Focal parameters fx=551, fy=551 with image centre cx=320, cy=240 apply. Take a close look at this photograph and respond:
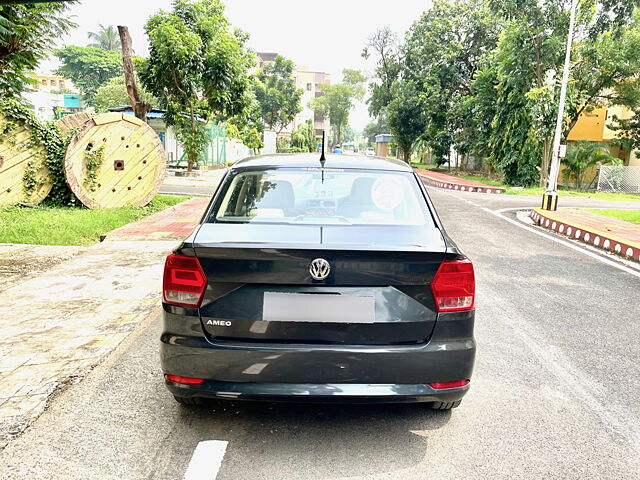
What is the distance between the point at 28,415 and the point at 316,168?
216cm

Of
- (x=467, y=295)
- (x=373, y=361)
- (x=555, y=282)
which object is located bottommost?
(x=555, y=282)

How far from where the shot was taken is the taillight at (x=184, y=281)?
2639mm

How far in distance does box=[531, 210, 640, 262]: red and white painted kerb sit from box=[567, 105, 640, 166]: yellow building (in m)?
20.0

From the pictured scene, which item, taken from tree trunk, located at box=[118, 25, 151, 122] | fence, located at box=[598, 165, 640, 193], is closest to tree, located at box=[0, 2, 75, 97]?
tree trunk, located at box=[118, 25, 151, 122]

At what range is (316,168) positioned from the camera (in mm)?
3424

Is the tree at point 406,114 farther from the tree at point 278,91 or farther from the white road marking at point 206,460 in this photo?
the white road marking at point 206,460

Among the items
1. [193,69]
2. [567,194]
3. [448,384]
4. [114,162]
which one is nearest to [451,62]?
[567,194]

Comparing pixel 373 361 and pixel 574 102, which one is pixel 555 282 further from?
pixel 574 102

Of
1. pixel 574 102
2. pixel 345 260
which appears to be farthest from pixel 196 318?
pixel 574 102

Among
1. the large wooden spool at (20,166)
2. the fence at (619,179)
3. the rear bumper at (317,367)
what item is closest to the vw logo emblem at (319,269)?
the rear bumper at (317,367)

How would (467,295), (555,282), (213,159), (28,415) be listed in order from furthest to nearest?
(213,159)
(555,282)
(28,415)
(467,295)

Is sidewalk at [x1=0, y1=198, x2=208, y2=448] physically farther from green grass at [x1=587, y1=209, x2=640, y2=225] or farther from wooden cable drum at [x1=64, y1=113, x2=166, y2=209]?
green grass at [x1=587, y1=209, x2=640, y2=225]

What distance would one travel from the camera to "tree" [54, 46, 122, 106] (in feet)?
231

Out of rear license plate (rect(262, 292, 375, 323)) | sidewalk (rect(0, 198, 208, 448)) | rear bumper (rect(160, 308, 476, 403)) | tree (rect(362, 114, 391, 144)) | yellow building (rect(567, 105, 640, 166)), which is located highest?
tree (rect(362, 114, 391, 144))
